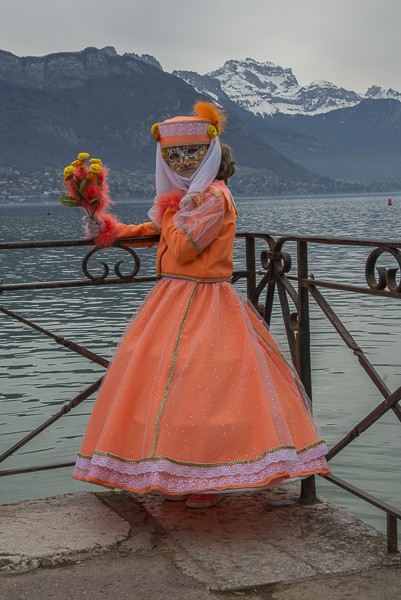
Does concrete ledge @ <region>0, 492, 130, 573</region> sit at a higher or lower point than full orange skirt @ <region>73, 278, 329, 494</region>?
lower

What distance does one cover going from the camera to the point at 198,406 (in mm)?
3449

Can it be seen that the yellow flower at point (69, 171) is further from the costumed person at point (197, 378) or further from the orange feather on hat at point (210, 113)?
the orange feather on hat at point (210, 113)

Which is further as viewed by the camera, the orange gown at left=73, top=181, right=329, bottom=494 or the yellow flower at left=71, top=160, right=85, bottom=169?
the yellow flower at left=71, top=160, right=85, bottom=169

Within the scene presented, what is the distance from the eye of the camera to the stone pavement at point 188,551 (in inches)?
118

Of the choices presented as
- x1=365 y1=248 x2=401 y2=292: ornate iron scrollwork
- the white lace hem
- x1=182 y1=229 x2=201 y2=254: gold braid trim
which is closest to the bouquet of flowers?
x1=182 y1=229 x2=201 y2=254: gold braid trim

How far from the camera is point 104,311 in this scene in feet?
65.0

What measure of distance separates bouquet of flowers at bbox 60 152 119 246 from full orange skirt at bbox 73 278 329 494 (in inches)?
16.6

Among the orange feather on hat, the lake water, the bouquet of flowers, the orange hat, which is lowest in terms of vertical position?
the lake water

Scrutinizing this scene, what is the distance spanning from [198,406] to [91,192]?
1124mm

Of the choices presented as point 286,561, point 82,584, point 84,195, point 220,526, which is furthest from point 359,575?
point 84,195

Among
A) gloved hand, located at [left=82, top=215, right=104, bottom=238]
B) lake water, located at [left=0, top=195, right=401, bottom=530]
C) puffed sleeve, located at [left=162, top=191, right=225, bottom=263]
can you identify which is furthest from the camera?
lake water, located at [left=0, top=195, right=401, bottom=530]

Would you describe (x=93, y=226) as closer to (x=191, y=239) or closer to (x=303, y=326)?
(x=191, y=239)

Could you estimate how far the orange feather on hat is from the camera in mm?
3898

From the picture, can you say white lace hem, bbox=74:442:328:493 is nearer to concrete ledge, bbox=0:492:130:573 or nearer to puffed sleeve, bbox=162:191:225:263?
concrete ledge, bbox=0:492:130:573
